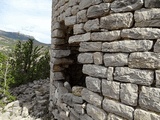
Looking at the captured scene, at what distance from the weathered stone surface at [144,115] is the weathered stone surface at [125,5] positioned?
4.13ft

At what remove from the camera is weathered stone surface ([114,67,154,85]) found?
2.60 metres

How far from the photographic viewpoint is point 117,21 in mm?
2957

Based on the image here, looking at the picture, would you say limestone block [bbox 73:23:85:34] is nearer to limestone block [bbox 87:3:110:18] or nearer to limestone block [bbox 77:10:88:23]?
limestone block [bbox 77:10:88:23]

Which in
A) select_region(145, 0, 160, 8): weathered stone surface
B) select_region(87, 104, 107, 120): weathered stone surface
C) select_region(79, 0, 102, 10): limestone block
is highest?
select_region(79, 0, 102, 10): limestone block

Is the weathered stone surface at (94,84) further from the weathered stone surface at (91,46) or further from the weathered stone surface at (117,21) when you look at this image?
the weathered stone surface at (117,21)

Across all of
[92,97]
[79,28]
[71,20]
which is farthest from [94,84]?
[71,20]

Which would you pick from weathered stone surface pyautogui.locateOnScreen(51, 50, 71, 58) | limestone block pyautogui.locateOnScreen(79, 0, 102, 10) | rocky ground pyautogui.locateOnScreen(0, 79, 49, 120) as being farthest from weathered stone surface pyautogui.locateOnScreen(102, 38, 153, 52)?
rocky ground pyautogui.locateOnScreen(0, 79, 49, 120)

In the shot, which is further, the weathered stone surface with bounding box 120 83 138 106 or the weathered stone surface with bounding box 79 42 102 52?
the weathered stone surface with bounding box 79 42 102 52

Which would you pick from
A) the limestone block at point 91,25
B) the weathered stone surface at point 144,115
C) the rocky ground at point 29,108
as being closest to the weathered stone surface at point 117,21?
the limestone block at point 91,25

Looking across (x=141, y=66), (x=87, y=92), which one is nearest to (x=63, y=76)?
(x=87, y=92)

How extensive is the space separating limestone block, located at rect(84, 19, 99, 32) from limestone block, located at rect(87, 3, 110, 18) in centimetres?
8

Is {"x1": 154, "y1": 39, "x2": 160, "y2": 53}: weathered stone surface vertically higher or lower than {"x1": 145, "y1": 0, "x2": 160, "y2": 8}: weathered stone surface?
lower

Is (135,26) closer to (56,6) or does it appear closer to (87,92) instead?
(87,92)

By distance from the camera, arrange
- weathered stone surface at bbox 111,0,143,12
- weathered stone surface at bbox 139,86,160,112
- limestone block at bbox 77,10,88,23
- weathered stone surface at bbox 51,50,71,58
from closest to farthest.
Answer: weathered stone surface at bbox 139,86,160,112
weathered stone surface at bbox 111,0,143,12
limestone block at bbox 77,10,88,23
weathered stone surface at bbox 51,50,71,58
